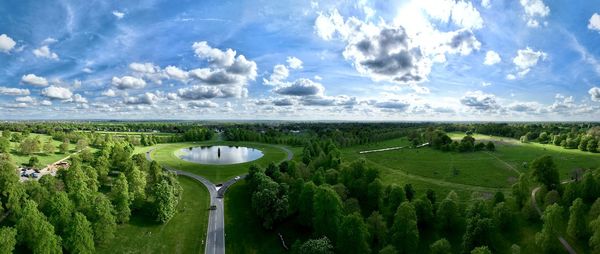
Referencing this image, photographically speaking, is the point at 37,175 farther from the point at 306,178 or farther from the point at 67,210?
the point at 306,178

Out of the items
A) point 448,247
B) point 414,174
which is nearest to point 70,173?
point 448,247

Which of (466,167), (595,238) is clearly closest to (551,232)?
(595,238)

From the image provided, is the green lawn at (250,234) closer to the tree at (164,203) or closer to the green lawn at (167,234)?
the green lawn at (167,234)

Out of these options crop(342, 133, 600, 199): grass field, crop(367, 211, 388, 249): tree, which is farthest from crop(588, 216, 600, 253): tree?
crop(367, 211, 388, 249): tree

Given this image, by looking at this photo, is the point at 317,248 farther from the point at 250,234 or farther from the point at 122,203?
the point at 122,203

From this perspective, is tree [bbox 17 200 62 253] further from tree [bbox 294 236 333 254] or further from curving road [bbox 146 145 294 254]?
tree [bbox 294 236 333 254]
